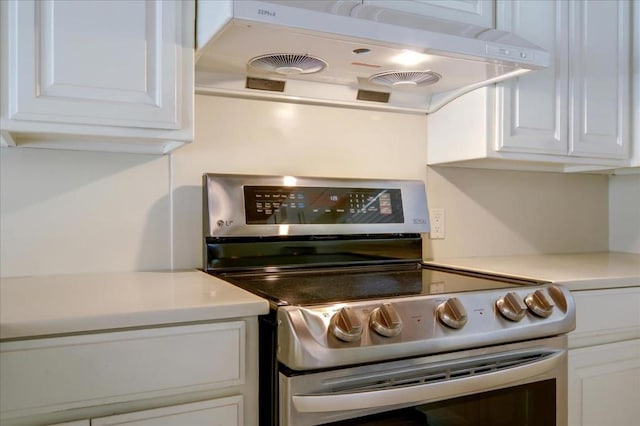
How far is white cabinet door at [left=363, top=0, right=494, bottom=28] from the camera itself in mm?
1451

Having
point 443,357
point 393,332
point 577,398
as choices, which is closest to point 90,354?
point 393,332

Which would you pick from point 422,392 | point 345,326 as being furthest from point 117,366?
point 422,392

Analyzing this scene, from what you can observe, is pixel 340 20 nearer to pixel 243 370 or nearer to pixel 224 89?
pixel 224 89

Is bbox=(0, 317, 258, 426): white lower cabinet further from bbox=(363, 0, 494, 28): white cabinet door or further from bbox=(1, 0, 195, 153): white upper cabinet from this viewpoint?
bbox=(363, 0, 494, 28): white cabinet door

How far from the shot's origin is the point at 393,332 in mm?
1068

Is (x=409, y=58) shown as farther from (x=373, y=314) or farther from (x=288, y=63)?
(x=373, y=314)

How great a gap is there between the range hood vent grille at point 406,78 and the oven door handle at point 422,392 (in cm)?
87

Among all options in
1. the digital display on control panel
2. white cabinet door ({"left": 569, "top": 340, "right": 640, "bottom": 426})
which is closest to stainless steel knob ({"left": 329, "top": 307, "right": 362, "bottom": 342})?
the digital display on control panel

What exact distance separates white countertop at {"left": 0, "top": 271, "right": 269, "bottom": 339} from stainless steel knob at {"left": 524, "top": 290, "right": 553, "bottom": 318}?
2.17 feet

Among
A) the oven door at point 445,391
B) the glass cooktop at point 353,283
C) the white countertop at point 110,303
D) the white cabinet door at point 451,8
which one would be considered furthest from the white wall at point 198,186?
the oven door at point 445,391

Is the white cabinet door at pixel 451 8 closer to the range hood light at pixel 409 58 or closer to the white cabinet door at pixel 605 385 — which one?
the range hood light at pixel 409 58

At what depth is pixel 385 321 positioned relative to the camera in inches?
42.4

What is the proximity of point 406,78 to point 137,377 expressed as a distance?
116 cm

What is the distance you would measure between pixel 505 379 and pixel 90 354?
90cm
